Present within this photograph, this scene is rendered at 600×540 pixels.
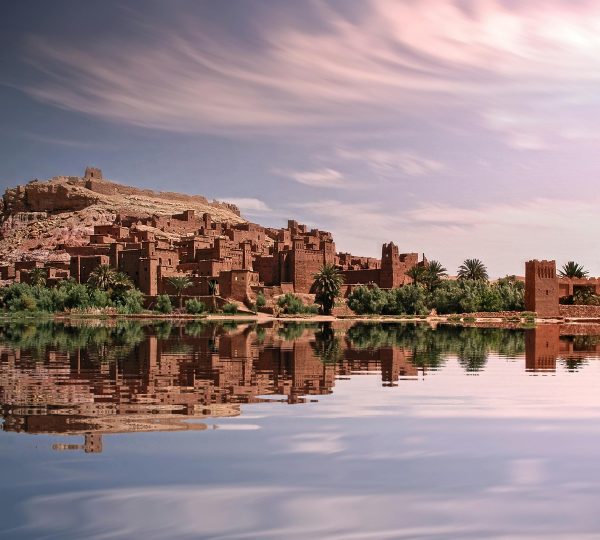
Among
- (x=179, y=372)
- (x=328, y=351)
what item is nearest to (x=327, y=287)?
(x=328, y=351)

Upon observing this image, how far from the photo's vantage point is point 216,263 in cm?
6631

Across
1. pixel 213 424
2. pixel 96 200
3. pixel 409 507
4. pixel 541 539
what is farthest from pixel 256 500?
pixel 96 200

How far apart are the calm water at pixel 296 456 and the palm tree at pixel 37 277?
53.9 meters

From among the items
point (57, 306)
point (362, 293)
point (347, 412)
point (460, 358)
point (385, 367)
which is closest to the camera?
point (347, 412)

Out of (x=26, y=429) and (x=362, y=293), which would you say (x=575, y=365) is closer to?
(x=26, y=429)

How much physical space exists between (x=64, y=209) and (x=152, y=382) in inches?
3718

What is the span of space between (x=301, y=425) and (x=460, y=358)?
520 inches

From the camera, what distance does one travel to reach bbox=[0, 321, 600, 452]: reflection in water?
10.4 m

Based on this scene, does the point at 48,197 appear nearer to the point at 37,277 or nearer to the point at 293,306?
the point at 37,277

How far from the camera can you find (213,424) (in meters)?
9.93

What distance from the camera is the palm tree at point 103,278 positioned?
64.7m

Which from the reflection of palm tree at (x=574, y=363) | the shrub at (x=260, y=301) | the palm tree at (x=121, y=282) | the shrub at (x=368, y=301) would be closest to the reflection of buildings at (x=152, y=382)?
the reflection of palm tree at (x=574, y=363)

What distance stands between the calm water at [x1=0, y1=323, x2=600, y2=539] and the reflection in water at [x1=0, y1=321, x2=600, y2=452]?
79mm

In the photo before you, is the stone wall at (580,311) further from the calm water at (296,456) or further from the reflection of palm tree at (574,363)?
the calm water at (296,456)
